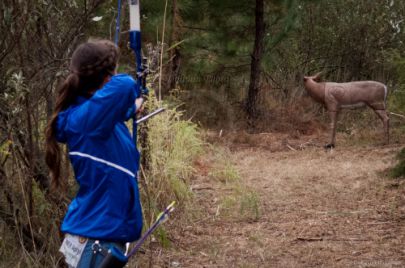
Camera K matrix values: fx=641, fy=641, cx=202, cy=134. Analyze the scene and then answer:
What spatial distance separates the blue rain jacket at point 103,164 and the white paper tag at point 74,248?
43 millimetres

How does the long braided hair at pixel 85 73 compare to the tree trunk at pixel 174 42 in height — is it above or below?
above

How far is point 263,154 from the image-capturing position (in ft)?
29.8

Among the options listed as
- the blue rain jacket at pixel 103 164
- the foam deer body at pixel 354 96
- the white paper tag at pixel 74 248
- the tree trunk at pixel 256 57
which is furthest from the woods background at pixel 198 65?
the white paper tag at pixel 74 248

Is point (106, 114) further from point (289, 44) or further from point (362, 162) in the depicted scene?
point (289, 44)

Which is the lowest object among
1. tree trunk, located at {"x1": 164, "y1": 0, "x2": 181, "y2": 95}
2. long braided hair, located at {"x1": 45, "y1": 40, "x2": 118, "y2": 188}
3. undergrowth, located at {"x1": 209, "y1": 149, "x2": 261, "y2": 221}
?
undergrowth, located at {"x1": 209, "y1": 149, "x2": 261, "y2": 221}

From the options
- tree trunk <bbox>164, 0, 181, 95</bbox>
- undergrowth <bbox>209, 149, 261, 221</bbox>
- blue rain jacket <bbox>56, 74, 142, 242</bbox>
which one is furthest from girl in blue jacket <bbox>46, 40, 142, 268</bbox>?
tree trunk <bbox>164, 0, 181, 95</bbox>

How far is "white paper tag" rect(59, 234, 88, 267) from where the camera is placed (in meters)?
2.61

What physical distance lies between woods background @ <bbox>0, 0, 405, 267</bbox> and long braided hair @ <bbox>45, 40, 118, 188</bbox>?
2.31ft

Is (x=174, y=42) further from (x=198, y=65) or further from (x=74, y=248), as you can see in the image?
(x=74, y=248)

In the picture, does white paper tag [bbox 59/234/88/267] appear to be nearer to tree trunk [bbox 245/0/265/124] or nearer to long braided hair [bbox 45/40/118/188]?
long braided hair [bbox 45/40/118/188]

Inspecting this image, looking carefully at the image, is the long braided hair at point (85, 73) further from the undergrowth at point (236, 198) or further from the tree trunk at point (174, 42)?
the tree trunk at point (174, 42)

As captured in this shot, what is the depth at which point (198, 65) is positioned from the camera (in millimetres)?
11367

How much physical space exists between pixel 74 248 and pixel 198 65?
8.91 meters

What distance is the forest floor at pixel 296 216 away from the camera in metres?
4.57
